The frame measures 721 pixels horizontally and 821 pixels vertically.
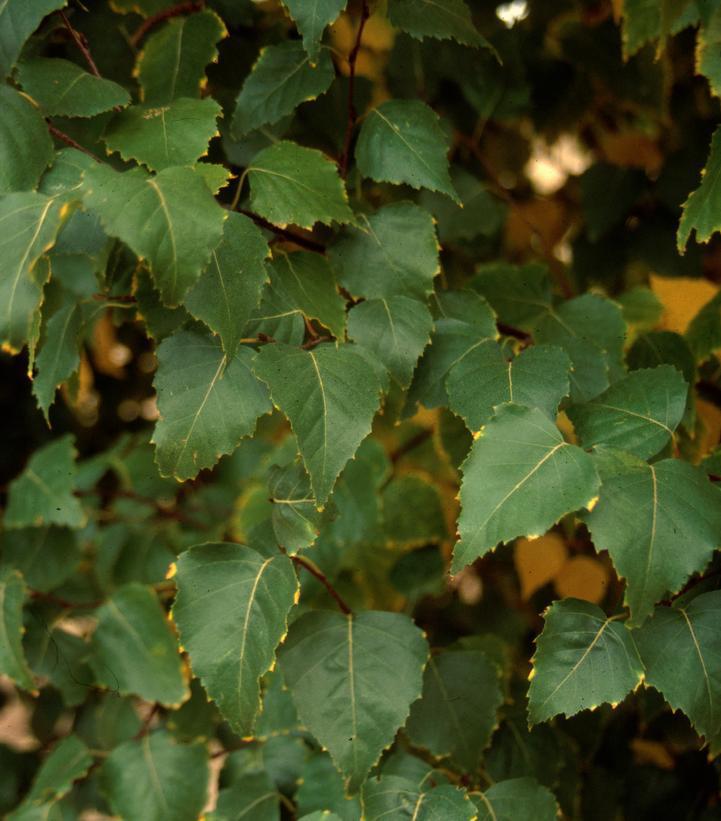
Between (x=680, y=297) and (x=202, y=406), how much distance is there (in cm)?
63

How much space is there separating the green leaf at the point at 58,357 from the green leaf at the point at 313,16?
0.30 m

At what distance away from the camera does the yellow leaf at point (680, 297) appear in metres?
1.00

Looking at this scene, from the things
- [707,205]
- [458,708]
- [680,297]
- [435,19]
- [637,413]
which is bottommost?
[458,708]

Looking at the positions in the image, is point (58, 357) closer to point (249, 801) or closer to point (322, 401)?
point (322, 401)

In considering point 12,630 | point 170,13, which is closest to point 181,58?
point 170,13

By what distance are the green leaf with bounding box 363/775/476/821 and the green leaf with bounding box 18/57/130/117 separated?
1.78 ft

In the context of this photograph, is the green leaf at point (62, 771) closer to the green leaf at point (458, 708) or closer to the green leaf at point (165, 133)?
the green leaf at point (458, 708)

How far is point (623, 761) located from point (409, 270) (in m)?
0.59

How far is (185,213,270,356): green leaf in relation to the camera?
0.60 meters

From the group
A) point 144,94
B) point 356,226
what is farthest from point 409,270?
point 144,94

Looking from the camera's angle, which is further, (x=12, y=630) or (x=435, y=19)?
(x=12, y=630)

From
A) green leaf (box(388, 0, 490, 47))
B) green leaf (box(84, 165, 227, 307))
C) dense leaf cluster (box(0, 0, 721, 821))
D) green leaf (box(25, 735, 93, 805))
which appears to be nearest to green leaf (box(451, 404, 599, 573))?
dense leaf cluster (box(0, 0, 721, 821))

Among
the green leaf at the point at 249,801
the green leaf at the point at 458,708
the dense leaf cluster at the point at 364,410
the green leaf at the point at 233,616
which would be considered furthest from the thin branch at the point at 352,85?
the green leaf at the point at 249,801

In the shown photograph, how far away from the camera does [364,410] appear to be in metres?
0.60
